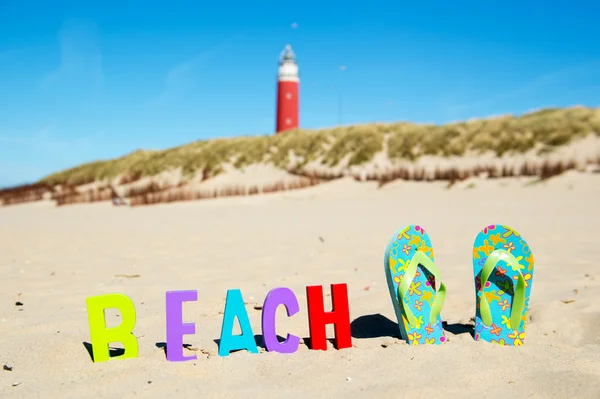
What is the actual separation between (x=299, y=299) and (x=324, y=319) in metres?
1.11

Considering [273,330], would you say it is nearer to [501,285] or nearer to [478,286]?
[478,286]

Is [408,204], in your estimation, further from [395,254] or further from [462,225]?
[395,254]

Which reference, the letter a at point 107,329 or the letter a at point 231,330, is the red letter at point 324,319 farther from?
the letter a at point 107,329

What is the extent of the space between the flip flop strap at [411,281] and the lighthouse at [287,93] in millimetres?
35942

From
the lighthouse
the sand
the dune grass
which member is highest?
the lighthouse

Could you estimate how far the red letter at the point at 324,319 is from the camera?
2.97 meters

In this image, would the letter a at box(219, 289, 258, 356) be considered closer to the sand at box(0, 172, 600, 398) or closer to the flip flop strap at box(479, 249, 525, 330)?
the sand at box(0, 172, 600, 398)

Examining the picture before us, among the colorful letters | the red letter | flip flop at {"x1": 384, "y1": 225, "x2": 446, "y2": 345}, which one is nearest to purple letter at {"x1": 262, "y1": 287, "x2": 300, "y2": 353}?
the colorful letters

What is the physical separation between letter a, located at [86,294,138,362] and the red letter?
1001mm

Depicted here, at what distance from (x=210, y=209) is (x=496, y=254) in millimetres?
9848

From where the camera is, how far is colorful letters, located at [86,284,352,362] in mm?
2760

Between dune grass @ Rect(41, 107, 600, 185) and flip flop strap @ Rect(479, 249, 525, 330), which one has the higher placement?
dune grass @ Rect(41, 107, 600, 185)

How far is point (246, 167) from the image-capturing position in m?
21.2

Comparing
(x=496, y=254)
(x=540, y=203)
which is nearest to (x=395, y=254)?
(x=496, y=254)
